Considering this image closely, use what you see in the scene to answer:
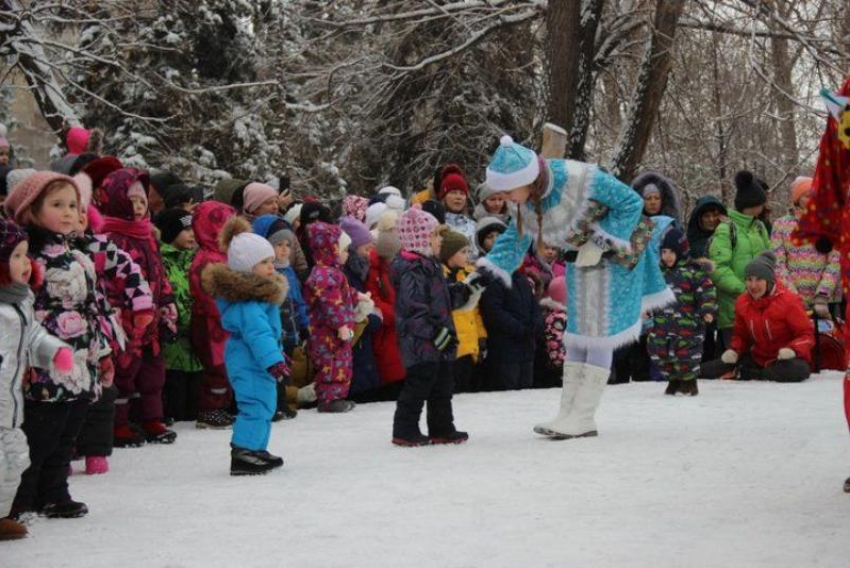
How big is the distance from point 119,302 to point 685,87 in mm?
13280

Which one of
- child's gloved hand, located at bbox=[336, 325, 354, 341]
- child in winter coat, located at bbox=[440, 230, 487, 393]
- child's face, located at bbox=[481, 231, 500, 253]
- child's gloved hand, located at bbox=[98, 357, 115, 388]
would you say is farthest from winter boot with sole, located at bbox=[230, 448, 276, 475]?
child's face, located at bbox=[481, 231, 500, 253]

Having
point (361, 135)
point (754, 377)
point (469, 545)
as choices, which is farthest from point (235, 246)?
point (361, 135)

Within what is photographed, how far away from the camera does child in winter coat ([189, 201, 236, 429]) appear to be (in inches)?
391

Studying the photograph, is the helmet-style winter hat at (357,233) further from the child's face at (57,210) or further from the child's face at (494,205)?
the child's face at (57,210)

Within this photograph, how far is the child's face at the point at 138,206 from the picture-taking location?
903 cm

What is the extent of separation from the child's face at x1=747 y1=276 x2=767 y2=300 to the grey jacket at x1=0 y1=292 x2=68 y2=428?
25.5 feet

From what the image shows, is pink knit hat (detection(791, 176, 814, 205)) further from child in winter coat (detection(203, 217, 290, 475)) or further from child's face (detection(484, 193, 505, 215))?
child in winter coat (detection(203, 217, 290, 475))

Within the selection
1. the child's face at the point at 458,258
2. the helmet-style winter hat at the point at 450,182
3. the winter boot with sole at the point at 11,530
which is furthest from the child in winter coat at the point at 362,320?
the winter boot with sole at the point at 11,530

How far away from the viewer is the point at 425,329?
340 inches

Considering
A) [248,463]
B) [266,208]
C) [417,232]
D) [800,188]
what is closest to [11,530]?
[248,463]

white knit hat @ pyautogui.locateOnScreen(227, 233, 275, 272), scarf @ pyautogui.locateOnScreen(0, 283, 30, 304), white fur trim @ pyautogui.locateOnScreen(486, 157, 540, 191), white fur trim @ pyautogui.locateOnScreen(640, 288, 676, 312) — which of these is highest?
white fur trim @ pyautogui.locateOnScreen(486, 157, 540, 191)

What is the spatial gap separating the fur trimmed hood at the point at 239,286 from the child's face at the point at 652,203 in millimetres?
4620

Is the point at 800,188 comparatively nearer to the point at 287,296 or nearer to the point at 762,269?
the point at 762,269

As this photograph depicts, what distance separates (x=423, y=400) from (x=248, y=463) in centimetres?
146
